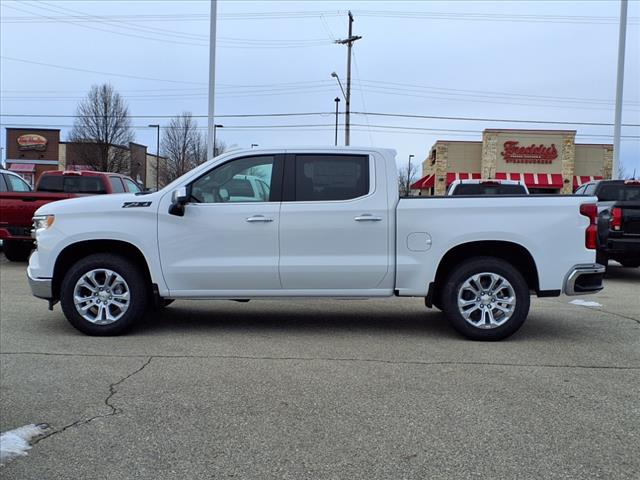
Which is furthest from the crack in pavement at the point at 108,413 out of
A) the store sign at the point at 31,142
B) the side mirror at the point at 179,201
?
the store sign at the point at 31,142

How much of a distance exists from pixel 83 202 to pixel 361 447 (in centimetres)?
428

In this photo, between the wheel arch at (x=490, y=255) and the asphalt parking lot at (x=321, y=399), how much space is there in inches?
23.6

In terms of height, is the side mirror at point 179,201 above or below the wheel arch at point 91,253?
above

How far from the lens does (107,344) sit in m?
6.05

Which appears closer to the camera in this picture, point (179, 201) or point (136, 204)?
point (179, 201)

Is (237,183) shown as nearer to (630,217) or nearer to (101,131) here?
(630,217)

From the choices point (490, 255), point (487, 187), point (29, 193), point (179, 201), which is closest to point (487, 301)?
Answer: point (490, 255)

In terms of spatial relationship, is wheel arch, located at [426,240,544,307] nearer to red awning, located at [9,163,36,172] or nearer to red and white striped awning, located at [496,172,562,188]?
red and white striped awning, located at [496,172,562,188]

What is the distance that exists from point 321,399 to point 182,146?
5085 cm

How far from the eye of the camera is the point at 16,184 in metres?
13.3

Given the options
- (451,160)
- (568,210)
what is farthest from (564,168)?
(568,210)

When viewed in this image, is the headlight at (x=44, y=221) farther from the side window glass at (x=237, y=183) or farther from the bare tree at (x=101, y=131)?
the bare tree at (x=101, y=131)

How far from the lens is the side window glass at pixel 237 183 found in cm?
634

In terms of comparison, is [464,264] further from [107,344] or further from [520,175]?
[520,175]
